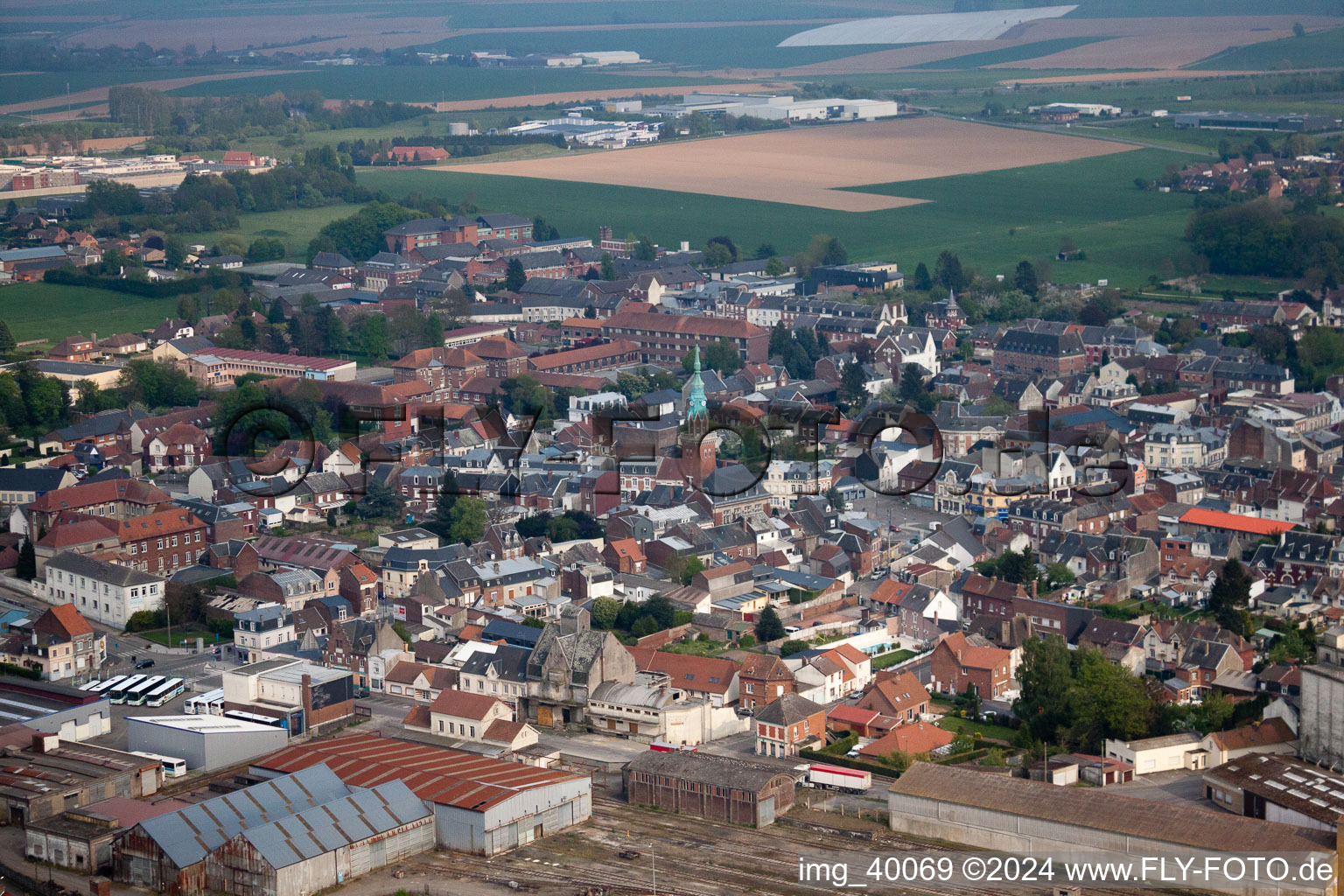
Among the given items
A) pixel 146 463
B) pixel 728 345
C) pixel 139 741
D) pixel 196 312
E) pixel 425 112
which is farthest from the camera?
pixel 425 112

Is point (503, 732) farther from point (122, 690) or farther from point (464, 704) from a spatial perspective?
point (122, 690)

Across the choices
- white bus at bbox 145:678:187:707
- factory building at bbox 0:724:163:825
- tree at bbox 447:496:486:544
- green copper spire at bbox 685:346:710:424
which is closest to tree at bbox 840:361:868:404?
green copper spire at bbox 685:346:710:424

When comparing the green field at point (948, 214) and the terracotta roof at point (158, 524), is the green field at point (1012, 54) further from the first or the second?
the terracotta roof at point (158, 524)

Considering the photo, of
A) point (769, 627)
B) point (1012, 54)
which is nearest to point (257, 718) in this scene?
point (769, 627)

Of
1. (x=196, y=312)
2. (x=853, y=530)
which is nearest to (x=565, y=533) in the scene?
(x=853, y=530)

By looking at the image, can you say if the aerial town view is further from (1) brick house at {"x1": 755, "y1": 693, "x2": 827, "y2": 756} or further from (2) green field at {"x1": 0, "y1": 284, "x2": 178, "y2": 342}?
(2) green field at {"x1": 0, "y1": 284, "x2": 178, "y2": 342}

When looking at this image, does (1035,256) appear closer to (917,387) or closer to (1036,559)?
(917,387)

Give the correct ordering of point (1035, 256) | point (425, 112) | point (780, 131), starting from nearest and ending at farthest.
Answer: point (1035, 256)
point (780, 131)
point (425, 112)

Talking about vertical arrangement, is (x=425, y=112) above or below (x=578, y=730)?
above
